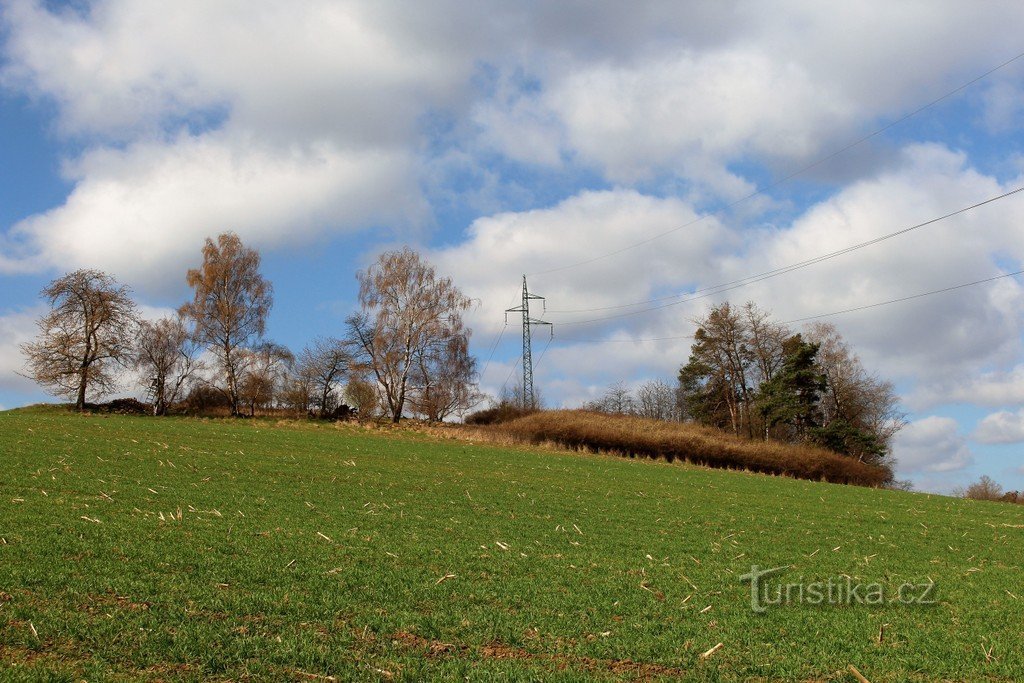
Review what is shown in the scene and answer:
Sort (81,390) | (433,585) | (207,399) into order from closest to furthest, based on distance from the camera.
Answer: (433,585), (81,390), (207,399)

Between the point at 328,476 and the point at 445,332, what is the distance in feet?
122

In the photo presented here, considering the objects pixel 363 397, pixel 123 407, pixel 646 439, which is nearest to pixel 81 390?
pixel 123 407

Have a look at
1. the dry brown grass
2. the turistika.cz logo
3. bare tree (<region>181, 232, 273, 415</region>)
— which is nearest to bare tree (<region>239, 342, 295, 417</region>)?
bare tree (<region>181, 232, 273, 415</region>)

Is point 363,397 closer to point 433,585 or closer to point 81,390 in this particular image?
point 81,390

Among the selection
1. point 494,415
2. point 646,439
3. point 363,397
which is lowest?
point 646,439

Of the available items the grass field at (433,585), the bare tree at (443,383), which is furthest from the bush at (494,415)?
the grass field at (433,585)

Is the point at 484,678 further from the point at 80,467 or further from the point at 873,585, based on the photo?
the point at 80,467

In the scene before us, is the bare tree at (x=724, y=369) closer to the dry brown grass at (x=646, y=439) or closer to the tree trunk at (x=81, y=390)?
the dry brown grass at (x=646, y=439)

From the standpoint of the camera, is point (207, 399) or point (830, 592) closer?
point (830, 592)

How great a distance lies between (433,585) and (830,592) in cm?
510

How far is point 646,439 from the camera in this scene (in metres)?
40.7

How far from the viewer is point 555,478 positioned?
72.9 feet

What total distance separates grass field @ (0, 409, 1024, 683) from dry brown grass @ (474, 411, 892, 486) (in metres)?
23.9

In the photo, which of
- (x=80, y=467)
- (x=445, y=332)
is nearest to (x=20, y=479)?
(x=80, y=467)
